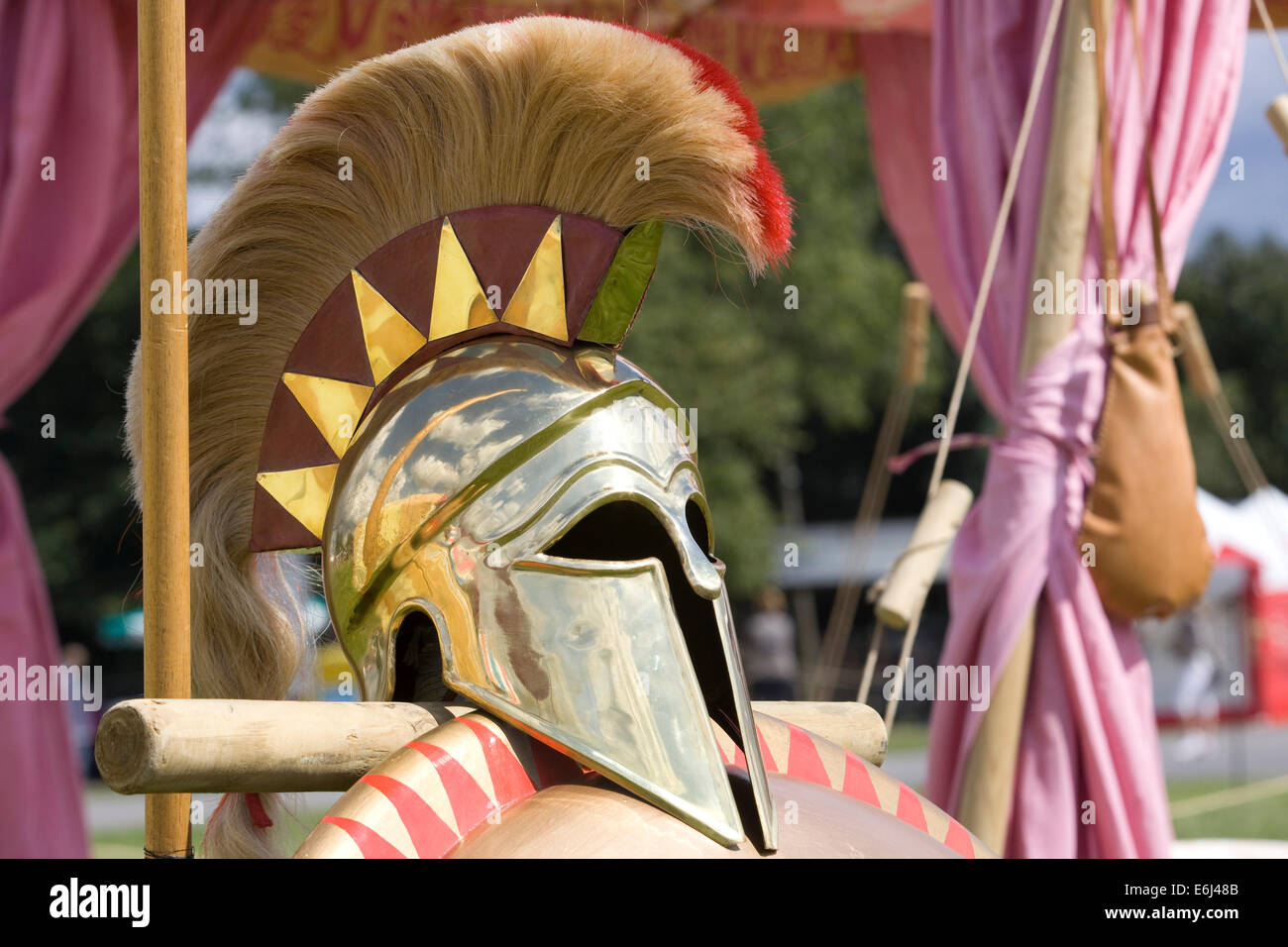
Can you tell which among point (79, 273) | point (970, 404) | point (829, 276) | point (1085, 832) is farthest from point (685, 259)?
point (1085, 832)

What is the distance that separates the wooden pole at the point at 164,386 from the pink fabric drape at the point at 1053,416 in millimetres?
1396

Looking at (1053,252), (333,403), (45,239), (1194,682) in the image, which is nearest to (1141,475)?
(1053,252)

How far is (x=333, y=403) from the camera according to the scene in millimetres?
1354

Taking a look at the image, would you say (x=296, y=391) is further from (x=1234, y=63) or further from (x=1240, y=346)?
(x=1240, y=346)

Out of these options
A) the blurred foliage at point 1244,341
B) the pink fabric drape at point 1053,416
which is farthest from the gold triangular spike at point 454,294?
the blurred foliage at point 1244,341

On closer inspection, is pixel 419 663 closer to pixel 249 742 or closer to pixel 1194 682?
pixel 249 742

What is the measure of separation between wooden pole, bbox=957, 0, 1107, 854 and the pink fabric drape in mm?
24

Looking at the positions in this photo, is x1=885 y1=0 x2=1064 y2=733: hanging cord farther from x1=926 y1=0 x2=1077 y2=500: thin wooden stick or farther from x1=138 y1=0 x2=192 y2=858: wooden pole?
x1=138 y1=0 x2=192 y2=858: wooden pole

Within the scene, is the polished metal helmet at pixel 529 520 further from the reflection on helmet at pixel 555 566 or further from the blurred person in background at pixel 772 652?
the blurred person in background at pixel 772 652

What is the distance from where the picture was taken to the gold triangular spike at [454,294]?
51.9 inches

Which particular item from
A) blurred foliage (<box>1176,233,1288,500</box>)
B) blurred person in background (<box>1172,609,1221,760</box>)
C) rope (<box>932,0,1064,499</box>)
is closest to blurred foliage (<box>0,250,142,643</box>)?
blurred person in background (<box>1172,609,1221,760</box>)
